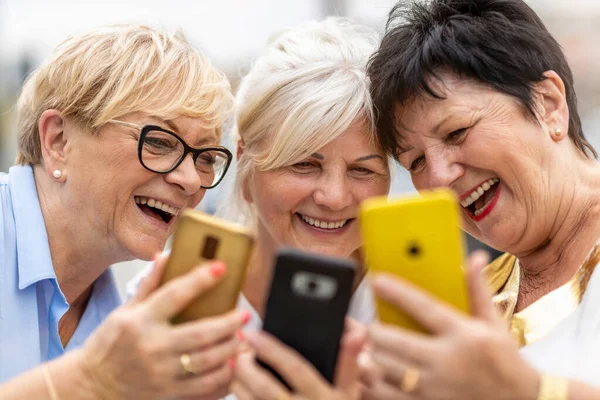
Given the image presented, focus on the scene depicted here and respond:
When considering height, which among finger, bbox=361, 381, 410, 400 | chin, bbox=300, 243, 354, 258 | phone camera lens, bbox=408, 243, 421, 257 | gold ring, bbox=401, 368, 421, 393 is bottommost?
chin, bbox=300, 243, 354, 258

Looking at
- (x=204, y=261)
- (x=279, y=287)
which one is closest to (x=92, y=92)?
(x=204, y=261)

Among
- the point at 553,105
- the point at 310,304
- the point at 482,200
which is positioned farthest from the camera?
the point at 482,200

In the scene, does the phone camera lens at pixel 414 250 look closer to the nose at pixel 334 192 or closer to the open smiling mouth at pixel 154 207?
the nose at pixel 334 192

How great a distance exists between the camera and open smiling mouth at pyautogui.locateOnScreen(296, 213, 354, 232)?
2.25 metres

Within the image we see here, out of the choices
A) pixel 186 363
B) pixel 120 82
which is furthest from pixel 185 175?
pixel 186 363

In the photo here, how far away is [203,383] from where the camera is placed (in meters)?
1.11

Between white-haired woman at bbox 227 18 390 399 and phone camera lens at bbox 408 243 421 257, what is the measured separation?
1.08 metres

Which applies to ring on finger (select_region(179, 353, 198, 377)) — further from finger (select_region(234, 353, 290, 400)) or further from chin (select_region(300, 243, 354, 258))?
chin (select_region(300, 243, 354, 258))

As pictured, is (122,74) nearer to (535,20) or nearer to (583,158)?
(535,20)

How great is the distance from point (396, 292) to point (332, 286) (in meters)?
0.11

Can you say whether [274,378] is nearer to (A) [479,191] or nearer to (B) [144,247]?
(A) [479,191]

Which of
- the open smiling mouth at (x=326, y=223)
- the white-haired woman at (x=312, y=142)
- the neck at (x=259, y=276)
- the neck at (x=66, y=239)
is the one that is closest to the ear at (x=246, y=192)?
the white-haired woman at (x=312, y=142)

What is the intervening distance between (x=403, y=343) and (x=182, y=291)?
0.37 m

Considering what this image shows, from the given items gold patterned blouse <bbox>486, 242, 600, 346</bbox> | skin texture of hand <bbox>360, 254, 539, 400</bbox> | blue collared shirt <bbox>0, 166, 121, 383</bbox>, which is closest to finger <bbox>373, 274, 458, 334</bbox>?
skin texture of hand <bbox>360, 254, 539, 400</bbox>
